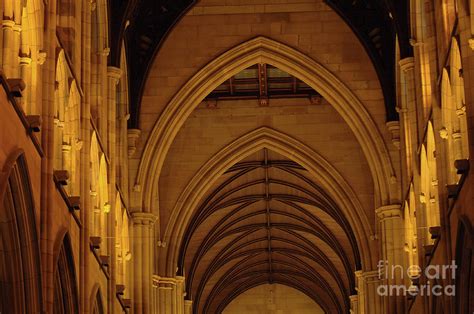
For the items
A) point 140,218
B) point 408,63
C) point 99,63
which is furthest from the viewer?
point 140,218

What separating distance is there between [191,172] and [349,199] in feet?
17.0

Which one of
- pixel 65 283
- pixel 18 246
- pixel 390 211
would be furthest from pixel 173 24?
pixel 18 246

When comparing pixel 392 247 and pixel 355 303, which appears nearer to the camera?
pixel 392 247

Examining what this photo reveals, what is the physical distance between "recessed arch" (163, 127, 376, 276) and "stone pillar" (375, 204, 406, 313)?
554 centimetres

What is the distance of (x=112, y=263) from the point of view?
1072 inches

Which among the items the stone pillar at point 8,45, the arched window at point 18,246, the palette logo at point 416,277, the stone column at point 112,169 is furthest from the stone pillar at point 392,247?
the stone pillar at point 8,45

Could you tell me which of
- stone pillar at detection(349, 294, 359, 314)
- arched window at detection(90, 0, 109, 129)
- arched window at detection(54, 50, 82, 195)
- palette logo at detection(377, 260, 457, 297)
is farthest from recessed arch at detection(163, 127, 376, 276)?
arched window at detection(54, 50, 82, 195)

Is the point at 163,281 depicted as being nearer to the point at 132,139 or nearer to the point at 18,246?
the point at 132,139

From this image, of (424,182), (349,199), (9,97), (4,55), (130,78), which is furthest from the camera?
(349,199)

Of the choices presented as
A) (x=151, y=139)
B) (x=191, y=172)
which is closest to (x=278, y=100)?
(x=191, y=172)

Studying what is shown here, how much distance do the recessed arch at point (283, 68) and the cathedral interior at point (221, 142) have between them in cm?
4

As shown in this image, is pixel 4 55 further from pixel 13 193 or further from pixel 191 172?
pixel 191 172

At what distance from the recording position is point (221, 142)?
131 feet

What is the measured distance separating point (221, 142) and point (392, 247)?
347 inches
